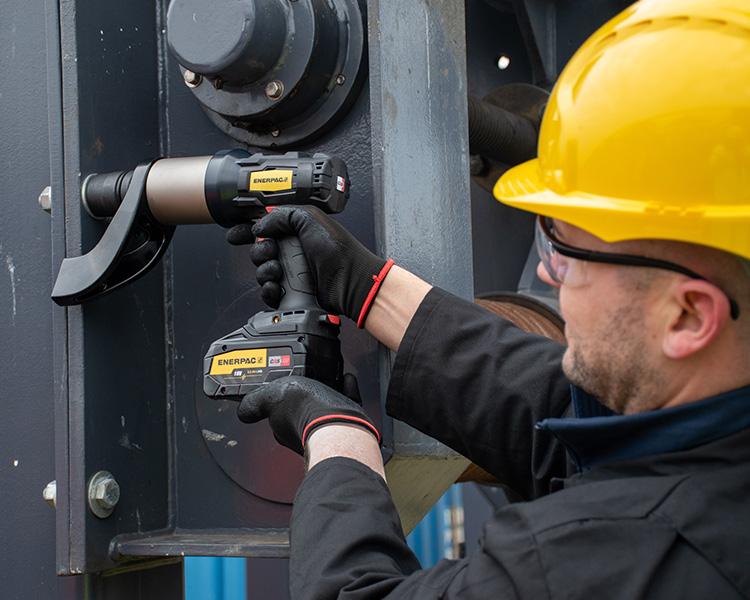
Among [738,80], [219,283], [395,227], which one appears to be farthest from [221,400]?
[738,80]

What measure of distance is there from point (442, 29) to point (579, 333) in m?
0.72

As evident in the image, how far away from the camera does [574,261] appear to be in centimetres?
143

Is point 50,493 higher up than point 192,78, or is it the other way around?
point 192,78

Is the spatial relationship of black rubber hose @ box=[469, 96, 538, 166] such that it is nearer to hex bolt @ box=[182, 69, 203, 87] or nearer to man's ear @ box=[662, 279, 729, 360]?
hex bolt @ box=[182, 69, 203, 87]

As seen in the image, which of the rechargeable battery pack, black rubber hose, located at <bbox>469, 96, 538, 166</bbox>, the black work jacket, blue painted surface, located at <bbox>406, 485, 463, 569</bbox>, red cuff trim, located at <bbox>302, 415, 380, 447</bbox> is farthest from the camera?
blue painted surface, located at <bbox>406, 485, 463, 569</bbox>

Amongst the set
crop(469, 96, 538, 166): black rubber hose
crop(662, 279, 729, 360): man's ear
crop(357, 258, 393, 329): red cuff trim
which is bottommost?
crop(662, 279, 729, 360): man's ear

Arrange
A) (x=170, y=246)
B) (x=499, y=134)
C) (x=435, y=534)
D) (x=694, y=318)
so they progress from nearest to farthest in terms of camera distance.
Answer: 1. (x=694, y=318)
2. (x=170, y=246)
3. (x=499, y=134)
4. (x=435, y=534)

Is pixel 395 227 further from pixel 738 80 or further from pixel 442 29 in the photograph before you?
pixel 738 80

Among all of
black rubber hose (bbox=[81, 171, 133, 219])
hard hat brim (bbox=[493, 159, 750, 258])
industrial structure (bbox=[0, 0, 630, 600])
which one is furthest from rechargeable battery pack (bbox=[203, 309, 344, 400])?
hard hat brim (bbox=[493, 159, 750, 258])

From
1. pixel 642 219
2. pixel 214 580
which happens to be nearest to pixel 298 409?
pixel 642 219

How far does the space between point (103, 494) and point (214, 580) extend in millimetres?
1668

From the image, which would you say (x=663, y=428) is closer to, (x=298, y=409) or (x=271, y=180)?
(x=298, y=409)

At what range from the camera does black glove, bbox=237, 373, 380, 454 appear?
1.55 metres

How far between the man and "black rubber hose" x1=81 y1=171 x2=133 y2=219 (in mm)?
481
